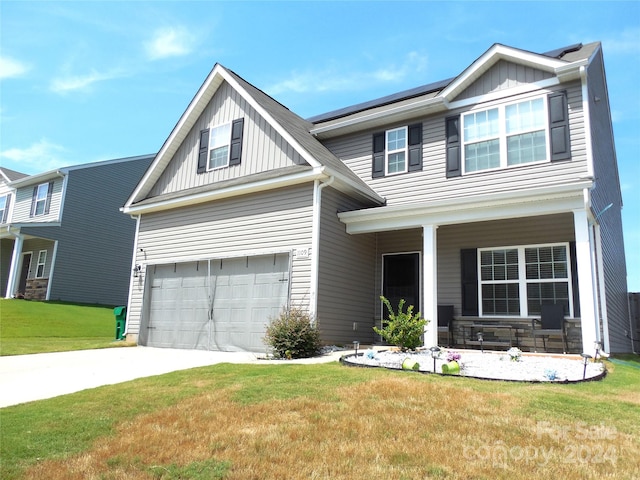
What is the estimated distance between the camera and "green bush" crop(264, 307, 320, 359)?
29.0 feet

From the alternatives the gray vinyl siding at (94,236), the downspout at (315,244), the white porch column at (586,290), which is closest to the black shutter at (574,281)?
the white porch column at (586,290)

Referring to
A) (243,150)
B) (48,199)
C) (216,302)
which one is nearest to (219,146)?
(243,150)

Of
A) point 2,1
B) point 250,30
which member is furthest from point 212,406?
point 2,1

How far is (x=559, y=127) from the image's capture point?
9.91 m

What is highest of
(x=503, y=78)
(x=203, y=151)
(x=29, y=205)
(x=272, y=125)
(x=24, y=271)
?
(x=503, y=78)

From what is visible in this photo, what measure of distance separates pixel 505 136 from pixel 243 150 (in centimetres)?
624

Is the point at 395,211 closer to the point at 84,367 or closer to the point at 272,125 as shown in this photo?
the point at 272,125

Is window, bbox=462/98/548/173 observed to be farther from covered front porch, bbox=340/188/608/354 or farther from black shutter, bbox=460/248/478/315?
black shutter, bbox=460/248/478/315

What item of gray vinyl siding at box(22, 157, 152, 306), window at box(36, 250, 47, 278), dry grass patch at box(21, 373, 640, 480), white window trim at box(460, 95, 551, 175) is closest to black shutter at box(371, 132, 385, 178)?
white window trim at box(460, 95, 551, 175)

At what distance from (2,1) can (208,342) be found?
839 cm

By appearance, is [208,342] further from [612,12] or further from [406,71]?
[612,12]

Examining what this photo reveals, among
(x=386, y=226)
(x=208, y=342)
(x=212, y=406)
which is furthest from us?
(x=208, y=342)

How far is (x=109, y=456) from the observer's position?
12.7 feet

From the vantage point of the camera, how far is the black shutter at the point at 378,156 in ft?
40.1
